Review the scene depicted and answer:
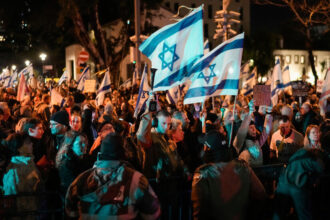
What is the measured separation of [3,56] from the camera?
7288cm

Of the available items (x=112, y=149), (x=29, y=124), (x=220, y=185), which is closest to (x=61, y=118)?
(x=29, y=124)

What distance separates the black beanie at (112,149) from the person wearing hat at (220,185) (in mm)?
927

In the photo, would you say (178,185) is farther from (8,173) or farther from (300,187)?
(8,173)

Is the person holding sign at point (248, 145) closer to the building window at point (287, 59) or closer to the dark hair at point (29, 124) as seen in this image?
the dark hair at point (29, 124)

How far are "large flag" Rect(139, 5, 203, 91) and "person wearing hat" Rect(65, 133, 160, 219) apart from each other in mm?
3510

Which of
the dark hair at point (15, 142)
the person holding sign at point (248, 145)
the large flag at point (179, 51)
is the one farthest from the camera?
the large flag at point (179, 51)

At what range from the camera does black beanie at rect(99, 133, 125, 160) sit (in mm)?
3738

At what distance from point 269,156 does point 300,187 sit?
306 centimetres

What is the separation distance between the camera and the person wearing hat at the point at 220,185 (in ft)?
13.8

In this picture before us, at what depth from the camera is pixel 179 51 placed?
736 cm

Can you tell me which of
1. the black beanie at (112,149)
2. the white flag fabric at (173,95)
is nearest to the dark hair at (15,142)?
the black beanie at (112,149)

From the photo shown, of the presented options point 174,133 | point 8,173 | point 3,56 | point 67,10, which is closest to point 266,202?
point 174,133

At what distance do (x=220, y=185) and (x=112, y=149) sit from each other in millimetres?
1172

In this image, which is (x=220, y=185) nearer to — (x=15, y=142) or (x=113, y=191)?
(x=113, y=191)
